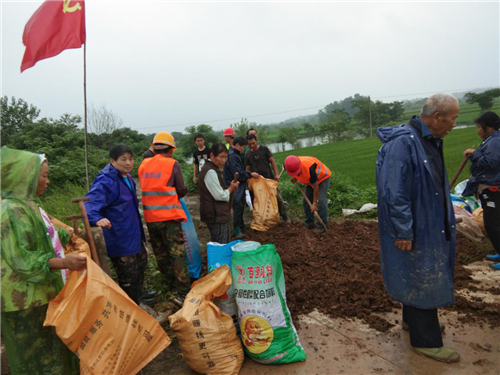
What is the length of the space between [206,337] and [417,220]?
1.61m

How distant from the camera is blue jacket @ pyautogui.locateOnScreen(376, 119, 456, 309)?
84.5 inches

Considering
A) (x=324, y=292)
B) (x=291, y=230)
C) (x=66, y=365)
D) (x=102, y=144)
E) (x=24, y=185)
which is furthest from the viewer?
(x=102, y=144)

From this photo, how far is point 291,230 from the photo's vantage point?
536 cm

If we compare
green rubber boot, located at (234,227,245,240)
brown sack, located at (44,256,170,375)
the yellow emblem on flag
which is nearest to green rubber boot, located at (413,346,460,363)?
brown sack, located at (44,256,170,375)

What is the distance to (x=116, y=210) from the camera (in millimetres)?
2689

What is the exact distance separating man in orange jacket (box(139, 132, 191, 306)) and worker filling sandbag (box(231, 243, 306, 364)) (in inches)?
38.4

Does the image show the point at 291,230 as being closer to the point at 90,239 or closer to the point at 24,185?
the point at 90,239

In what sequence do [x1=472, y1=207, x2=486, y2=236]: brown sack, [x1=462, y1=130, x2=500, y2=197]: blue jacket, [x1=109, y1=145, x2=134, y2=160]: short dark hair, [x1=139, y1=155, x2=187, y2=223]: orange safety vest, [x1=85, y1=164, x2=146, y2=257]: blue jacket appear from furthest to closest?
[x1=472, y1=207, x2=486, y2=236]: brown sack < [x1=462, y1=130, x2=500, y2=197]: blue jacket < [x1=139, y1=155, x2=187, y2=223]: orange safety vest < [x1=109, y1=145, x2=134, y2=160]: short dark hair < [x1=85, y1=164, x2=146, y2=257]: blue jacket

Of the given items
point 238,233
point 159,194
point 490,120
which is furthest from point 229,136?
point 490,120

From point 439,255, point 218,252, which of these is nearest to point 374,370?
point 439,255

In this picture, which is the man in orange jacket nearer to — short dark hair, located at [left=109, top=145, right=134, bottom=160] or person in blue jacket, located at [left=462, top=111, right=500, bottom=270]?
short dark hair, located at [left=109, top=145, right=134, bottom=160]

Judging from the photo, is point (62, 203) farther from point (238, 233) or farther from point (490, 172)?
point (490, 172)

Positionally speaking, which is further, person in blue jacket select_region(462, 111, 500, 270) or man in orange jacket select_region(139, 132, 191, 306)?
person in blue jacket select_region(462, 111, 500, 270)

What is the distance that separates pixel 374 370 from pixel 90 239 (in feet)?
6.97
